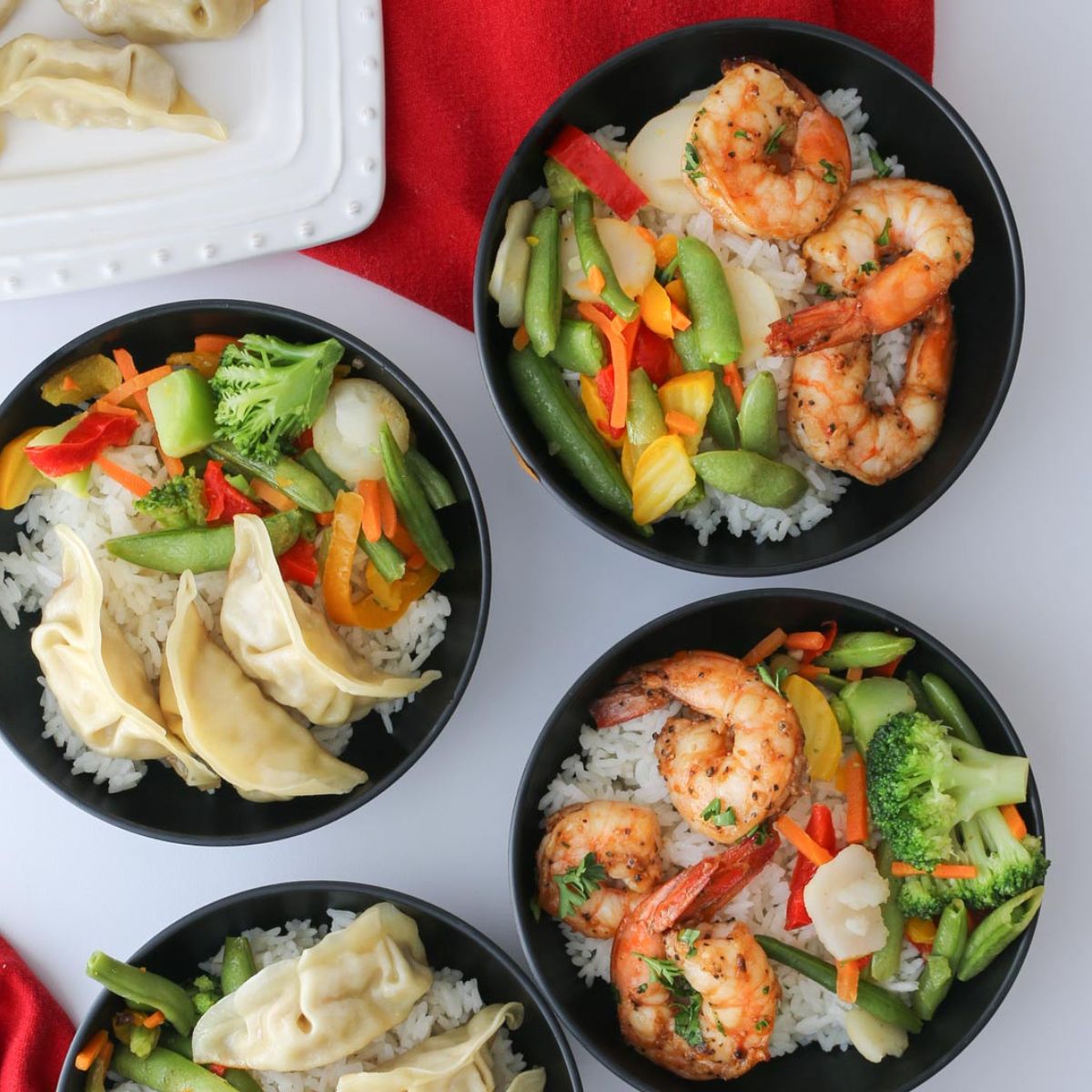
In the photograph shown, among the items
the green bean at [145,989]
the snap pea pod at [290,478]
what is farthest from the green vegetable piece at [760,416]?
the green bean at [145,989]

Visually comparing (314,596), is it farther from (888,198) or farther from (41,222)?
(888,198)

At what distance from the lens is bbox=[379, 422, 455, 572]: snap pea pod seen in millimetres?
2439

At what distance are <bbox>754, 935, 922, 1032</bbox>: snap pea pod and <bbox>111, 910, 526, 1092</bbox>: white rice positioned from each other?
0.63 m

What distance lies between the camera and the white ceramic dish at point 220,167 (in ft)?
8.61

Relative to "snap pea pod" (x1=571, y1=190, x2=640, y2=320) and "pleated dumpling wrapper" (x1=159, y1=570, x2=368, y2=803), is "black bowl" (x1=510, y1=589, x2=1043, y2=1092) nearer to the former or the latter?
"pleated dumpling wrapper" (x1=159, y1=570, x2=368, y2=803)

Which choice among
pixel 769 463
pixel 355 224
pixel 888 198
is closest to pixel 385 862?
pixel 769 463

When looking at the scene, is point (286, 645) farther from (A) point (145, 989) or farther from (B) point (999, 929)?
(B) point (999, 929)

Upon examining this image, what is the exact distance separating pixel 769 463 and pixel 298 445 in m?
0.99

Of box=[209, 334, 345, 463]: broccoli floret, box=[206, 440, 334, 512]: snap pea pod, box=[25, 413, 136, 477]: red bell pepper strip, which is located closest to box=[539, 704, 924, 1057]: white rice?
box=[206, 440, 334, 512]: snap pea pod

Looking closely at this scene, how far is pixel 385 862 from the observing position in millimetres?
2756

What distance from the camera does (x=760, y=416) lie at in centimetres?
240

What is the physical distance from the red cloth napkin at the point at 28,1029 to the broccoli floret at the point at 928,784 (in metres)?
1.91

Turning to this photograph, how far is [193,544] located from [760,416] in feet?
3.94

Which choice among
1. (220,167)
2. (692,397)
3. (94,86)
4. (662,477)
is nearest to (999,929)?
(662,477)
